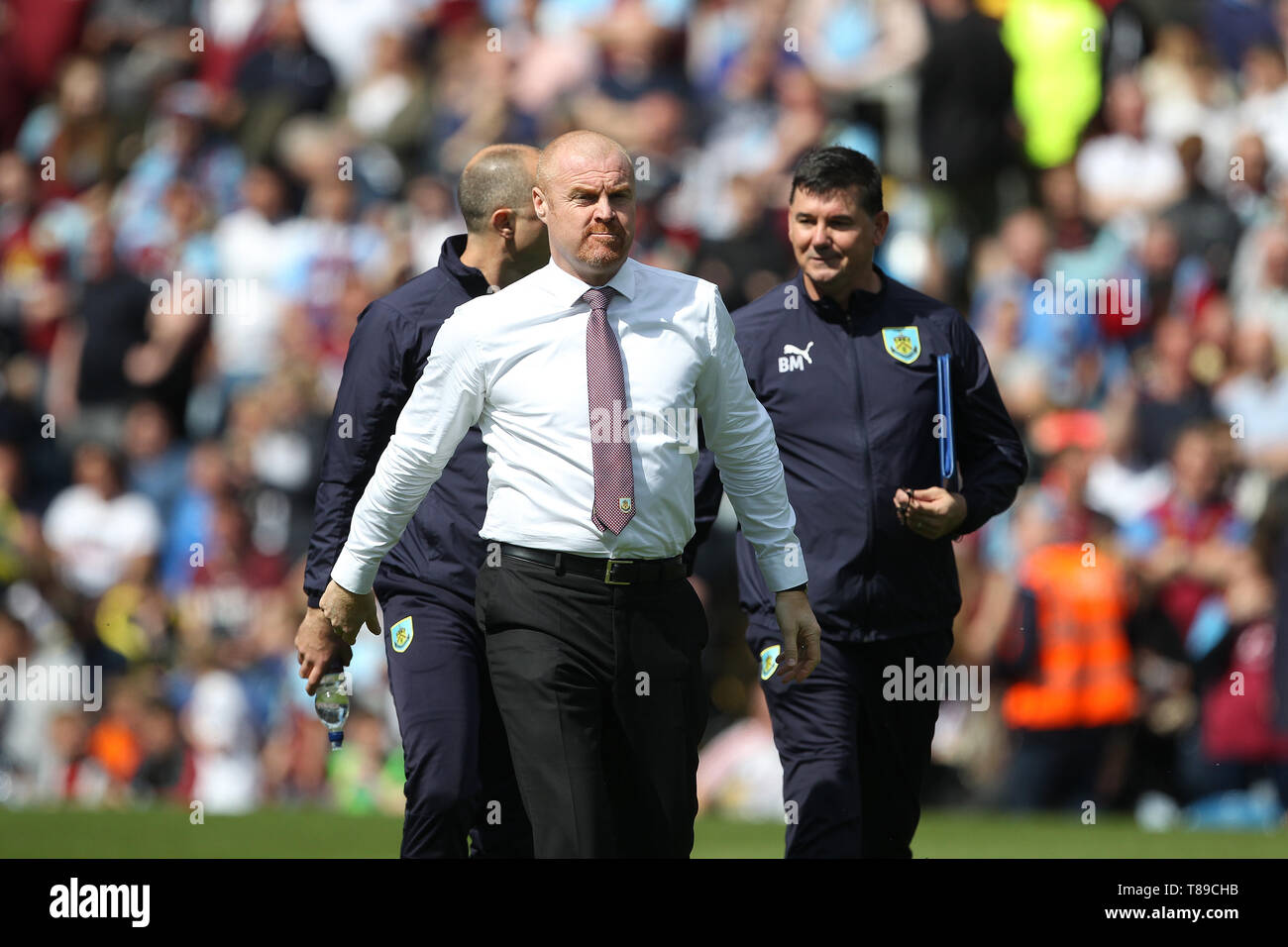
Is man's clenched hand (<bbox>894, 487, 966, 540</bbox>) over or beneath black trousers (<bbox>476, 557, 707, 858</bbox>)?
over

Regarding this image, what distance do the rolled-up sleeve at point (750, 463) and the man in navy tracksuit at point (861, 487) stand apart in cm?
91

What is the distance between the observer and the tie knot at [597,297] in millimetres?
6195

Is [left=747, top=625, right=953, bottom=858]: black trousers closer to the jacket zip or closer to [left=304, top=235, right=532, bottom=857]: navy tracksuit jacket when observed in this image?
the jacket zip

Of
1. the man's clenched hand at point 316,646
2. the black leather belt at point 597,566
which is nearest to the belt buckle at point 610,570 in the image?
the black leather belt at point 597,566

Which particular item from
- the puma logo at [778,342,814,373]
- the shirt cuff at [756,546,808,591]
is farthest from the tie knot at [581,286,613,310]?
the puma logo at [778,342,814,373]

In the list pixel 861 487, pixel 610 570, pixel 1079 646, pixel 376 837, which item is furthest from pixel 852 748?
pixel 1079 646

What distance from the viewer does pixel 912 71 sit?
14453 millimetres

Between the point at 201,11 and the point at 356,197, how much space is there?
10.1ft

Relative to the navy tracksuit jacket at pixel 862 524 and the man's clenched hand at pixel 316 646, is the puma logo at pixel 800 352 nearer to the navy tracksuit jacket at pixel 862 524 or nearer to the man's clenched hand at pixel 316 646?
→ the navy tracksuit jacket at pixel 862 524

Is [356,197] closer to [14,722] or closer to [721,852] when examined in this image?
[14,722]

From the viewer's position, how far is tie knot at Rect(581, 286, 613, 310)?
6.20 m

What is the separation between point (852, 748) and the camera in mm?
7402
